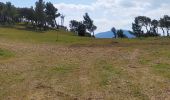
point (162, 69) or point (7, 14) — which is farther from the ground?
point (7, 14)

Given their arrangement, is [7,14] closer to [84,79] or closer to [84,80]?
[84,79]

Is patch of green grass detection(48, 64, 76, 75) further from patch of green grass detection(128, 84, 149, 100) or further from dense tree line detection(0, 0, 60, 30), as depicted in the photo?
dense tree line detection(0, 0, 60, 30)

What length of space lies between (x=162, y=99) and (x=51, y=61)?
17.9m

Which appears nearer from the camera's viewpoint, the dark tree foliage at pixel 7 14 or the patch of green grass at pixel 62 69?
the patch of green grass at pixel 62 69

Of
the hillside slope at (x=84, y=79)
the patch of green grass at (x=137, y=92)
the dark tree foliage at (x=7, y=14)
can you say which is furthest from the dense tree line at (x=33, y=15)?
the patch of green grass at (x=137, y=92)

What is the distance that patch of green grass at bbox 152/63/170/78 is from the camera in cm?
2831

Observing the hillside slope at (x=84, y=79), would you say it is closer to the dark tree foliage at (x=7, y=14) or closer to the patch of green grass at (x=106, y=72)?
the patch of green grass at (x=106, y=72)

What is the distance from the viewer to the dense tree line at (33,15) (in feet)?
487

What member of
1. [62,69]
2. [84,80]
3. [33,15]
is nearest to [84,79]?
[84,80]

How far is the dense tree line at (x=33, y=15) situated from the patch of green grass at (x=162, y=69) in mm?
116513

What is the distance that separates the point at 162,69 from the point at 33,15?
410 ft

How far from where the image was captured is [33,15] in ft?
500

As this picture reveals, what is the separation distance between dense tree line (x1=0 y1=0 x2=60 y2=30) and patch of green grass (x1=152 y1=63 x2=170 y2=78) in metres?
117

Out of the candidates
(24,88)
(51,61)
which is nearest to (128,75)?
(24,88)
